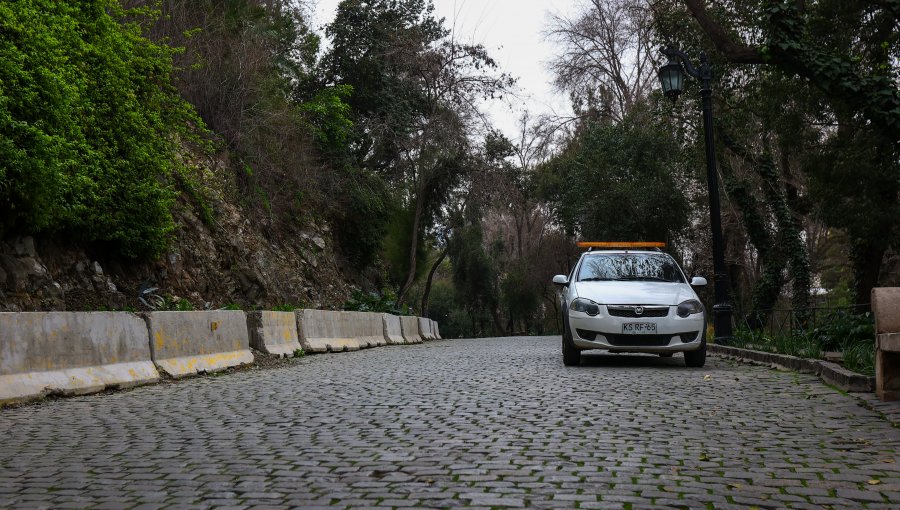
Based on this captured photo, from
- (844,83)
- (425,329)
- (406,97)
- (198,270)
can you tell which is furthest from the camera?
(406,97)

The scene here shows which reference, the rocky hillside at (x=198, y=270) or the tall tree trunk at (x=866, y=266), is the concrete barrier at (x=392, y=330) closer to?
the rocky hillside at (x=198, y=270)

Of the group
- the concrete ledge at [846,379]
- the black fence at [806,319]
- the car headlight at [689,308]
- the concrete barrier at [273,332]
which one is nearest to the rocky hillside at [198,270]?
the concrete barrier at [273,332]

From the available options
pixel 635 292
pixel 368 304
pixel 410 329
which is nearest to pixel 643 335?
pixel 635 292

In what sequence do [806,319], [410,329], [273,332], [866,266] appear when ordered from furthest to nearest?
[410,329] < [866,266] < [806,319] < [273,332]

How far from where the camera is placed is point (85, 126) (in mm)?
13781

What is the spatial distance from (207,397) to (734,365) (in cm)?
764

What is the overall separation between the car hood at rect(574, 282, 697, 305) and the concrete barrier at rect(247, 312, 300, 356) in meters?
5.19

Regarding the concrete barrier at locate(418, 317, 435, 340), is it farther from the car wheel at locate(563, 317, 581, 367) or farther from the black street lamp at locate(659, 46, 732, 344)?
the car wheel at locate(563, 317, 581, 367)

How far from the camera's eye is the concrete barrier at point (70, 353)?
8.27m

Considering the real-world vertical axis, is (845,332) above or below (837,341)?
above

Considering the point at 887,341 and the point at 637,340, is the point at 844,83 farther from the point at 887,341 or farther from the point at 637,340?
the point at 887,341

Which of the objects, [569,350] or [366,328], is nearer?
[569,350]

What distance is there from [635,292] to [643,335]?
70 centimetres

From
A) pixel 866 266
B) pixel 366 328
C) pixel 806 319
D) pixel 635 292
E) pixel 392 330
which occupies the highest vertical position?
pixel 866 266
